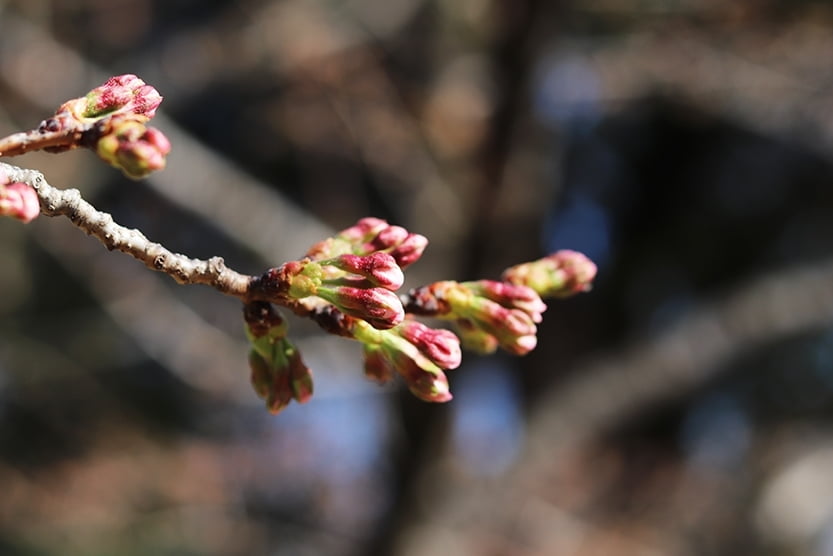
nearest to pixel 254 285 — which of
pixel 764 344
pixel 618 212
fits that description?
pixel 764 344

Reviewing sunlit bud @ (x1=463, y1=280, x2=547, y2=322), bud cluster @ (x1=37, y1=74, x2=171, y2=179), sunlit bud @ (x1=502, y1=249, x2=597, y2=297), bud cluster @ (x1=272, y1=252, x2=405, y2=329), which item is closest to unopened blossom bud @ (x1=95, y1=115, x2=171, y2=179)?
bud cluster @ (x1=37, y1=74, x2=171, y2=179)

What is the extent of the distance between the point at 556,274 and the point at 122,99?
0.73 metres

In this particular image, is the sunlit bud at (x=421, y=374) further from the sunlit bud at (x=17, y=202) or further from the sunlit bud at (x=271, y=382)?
the sunlit bud at (x=17, y=202)

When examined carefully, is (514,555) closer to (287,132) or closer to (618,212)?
(618,212)

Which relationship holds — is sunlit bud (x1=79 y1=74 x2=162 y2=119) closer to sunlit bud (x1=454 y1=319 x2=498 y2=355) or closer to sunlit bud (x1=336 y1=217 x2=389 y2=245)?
sunlit bud (x1=336 y1=217 x2=389 y2=245)

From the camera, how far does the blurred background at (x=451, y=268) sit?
15.3 ft

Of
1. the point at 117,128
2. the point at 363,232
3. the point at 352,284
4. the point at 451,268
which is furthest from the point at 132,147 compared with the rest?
the point at 451,268

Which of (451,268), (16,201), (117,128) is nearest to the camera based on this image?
(16,201)

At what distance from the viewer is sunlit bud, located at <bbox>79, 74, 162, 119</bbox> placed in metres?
0.95

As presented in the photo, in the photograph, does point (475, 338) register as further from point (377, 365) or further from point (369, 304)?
point (369, 304)

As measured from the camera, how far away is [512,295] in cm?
123

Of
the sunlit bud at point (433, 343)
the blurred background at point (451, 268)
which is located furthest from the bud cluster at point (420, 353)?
the blurred background at point (451, 268)

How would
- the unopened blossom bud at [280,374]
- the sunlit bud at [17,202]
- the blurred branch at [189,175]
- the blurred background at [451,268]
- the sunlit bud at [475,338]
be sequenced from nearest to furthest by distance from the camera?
1. the sunlit bud at [17,202]
2. the unopened blossom bud at [280,374]
3. the sunlit bud at [475,338]
4. the blurred branch at [189,175]
5. the blurred background at [451,268]

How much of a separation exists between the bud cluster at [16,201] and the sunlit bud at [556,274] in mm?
771
